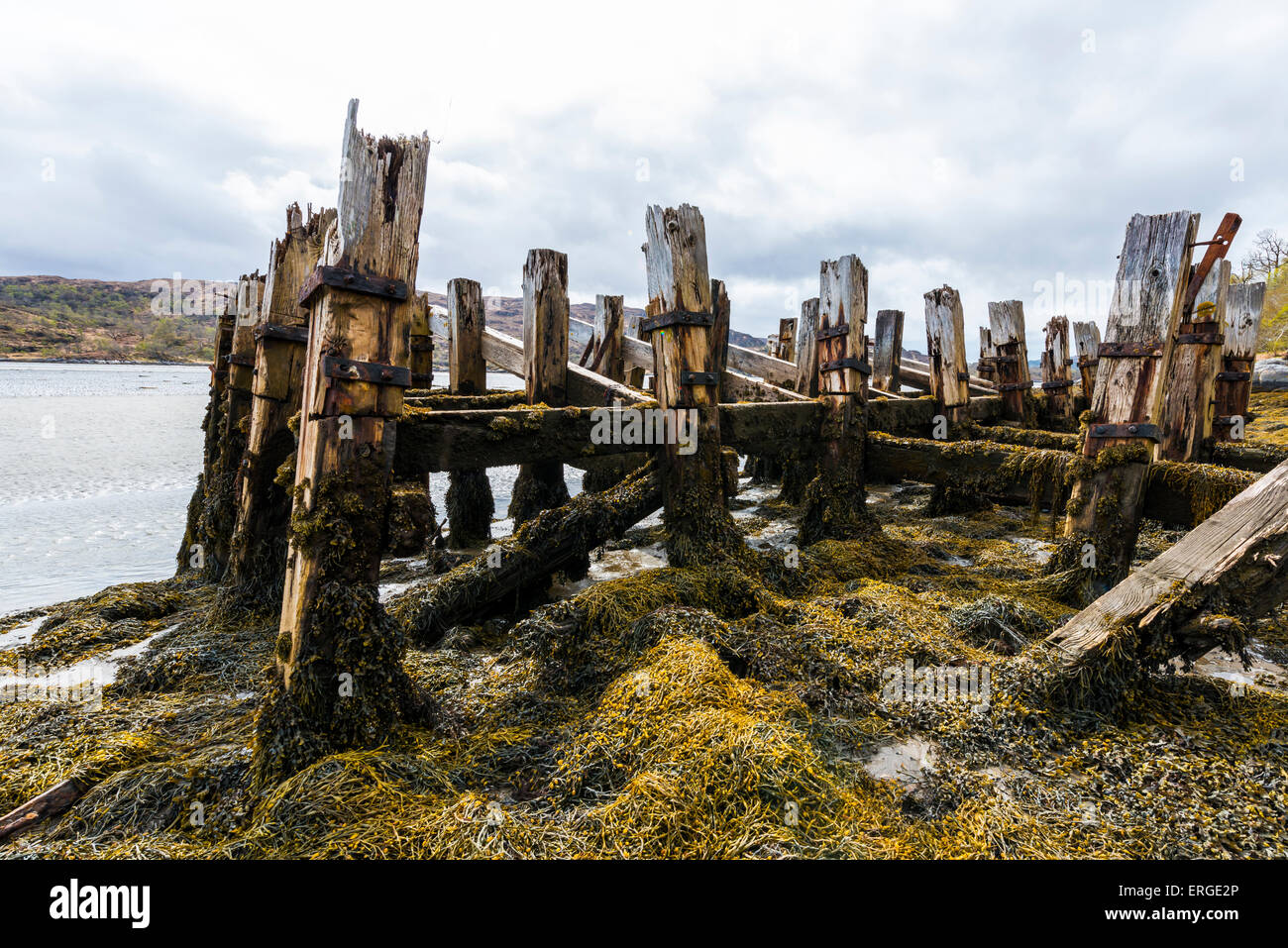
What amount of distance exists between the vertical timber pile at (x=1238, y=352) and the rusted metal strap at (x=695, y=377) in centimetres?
914

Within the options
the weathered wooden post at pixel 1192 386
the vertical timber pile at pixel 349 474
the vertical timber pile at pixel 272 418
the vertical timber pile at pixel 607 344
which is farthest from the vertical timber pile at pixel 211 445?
the weathered wooden post at pixel 1192 386

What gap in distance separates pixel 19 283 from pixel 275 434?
157 m

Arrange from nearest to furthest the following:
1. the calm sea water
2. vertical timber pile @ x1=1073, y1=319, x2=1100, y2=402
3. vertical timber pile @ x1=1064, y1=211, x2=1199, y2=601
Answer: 1. vertical timber pile @ x1=1064, y1=211, x2=1199, y2=601
2. the calm sea water
3. vertical timber pile @ x1=1073, y1=319, x2=1100, y2=402

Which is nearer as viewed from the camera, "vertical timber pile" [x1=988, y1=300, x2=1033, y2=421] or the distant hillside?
"vertical timber pile" [x1=988, y1=300, x2=1033, y2=421]

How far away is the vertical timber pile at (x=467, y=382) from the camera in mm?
8344

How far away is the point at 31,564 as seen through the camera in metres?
7.73

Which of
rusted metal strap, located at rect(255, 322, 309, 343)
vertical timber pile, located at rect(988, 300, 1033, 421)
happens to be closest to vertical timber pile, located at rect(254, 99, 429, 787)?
rusted metal strap, located at rect(255, 322, 309, 343)

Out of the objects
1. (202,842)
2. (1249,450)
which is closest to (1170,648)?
(202,842)

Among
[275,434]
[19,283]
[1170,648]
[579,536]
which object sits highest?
[19,283]

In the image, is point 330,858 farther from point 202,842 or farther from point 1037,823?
point 1037,823

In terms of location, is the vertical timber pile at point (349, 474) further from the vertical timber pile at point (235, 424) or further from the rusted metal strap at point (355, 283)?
the vertical timber pile at point (235, 424)

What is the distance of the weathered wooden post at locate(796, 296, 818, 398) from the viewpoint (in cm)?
1069

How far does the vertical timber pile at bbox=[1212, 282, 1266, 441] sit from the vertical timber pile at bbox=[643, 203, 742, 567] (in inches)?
360

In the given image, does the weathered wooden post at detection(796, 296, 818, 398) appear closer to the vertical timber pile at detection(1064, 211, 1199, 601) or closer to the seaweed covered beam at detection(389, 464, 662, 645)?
the vertical timber pile at detection(1064, 211, 1199, 601)
